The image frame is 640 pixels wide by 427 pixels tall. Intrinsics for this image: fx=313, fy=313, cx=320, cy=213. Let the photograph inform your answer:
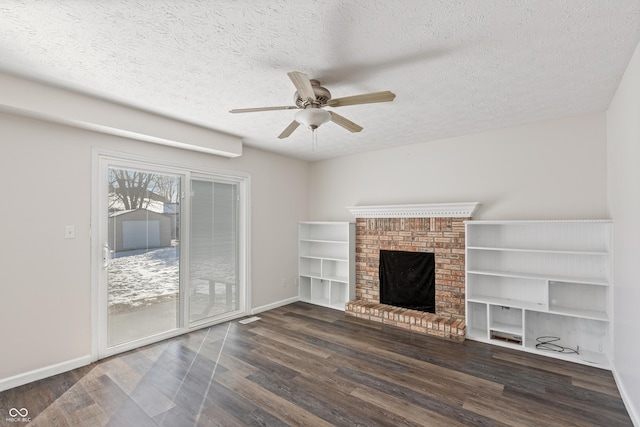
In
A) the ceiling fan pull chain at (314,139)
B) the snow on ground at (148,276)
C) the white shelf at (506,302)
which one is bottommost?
the white shelf at (506,302)

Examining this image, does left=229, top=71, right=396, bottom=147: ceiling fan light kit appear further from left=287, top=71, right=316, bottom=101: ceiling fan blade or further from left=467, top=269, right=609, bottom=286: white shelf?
left=467, top=269, right=609, bottom=286: white shelf

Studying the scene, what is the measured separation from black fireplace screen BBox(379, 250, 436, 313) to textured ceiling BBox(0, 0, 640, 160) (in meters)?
2.13

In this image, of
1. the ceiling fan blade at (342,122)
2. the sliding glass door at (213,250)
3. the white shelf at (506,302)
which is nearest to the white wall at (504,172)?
the white shelf at (506,302)

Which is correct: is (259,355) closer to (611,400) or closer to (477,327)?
(477,327)

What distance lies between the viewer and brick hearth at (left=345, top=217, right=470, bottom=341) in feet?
13.0

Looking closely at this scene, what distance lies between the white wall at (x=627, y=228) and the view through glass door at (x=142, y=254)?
4290 mm

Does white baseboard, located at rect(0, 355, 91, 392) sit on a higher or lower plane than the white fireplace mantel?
lower

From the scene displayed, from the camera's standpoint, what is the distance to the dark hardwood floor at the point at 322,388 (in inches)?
89.3

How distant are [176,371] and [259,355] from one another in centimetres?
79

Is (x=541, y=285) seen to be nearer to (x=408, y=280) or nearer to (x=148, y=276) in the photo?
(x=408, y=280)

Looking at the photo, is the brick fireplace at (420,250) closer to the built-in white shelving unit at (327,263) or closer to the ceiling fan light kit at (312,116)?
the built-in white shelving unit at (327,263)

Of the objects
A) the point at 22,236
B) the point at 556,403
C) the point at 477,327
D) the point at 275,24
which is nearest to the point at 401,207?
the point at 477,327

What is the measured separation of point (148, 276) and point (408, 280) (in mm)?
3380

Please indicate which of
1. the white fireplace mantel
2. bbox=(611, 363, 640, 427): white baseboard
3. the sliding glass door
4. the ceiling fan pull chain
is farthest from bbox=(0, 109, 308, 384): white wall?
bbox=(611, 363, 640, 427): white baseboard
